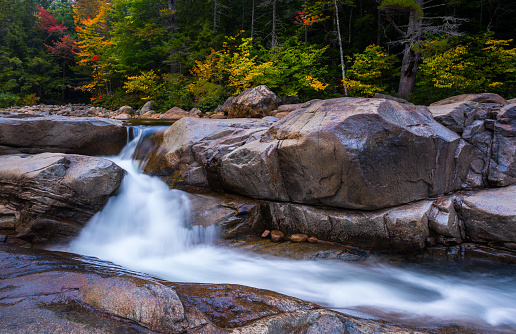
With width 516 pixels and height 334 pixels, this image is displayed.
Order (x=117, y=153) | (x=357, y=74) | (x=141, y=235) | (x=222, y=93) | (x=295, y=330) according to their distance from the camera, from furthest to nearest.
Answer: (x=222, y=93) < (x=357, y=74) < (x=117, y=153) < (x=141, y=235) < (x=295, y=330)

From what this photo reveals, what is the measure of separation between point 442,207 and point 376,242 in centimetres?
131

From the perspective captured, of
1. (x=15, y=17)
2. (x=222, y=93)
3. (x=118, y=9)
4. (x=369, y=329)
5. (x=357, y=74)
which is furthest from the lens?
(x=15, y=17)

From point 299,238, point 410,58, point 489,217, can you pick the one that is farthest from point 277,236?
point 410,58

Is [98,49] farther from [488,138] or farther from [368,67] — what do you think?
[488,138]

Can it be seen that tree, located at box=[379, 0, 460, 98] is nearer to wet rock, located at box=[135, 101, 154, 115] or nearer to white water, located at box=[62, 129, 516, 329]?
white water, located at box=[62, 129, 516, 329]

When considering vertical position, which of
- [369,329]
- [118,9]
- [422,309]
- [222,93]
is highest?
[118,9]

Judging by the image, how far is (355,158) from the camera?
450cm

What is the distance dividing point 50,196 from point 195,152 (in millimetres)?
2814

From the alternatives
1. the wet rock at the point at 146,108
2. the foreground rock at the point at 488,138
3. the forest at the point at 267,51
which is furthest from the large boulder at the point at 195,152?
the wet rock at the point at 146,108

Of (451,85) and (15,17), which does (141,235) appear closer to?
(451,85)

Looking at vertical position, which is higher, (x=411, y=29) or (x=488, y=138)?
(x=411, y=29)

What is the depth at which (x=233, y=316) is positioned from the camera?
2.54 metres

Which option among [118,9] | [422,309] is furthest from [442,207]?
[118,9]

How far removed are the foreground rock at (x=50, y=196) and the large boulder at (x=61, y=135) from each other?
1.59 m
